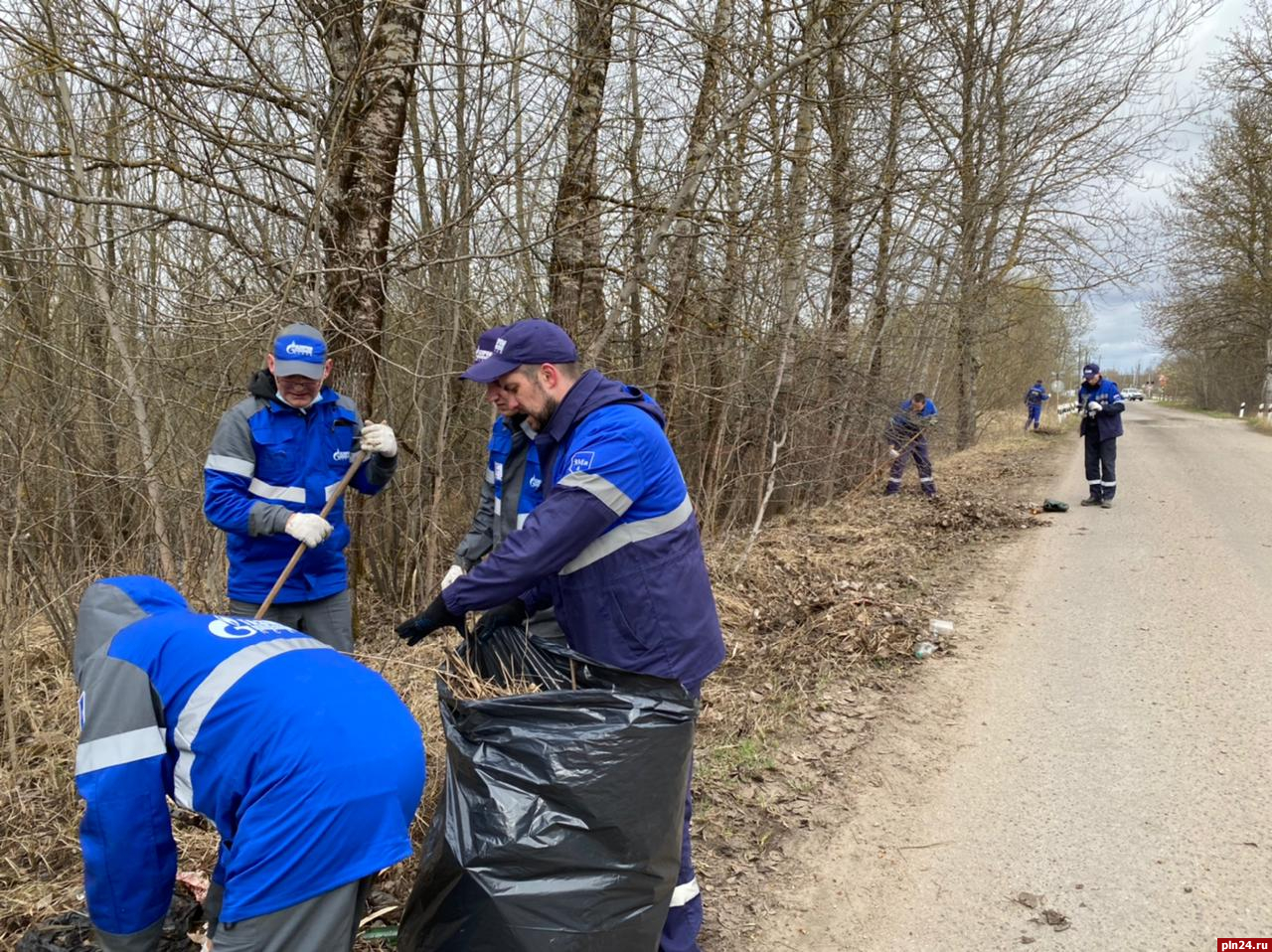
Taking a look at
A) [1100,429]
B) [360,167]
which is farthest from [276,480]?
[1100,429]

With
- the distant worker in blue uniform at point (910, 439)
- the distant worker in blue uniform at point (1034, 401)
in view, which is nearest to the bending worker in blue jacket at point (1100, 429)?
the distant worker in blue uniform at point (910, 439)

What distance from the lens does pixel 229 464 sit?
10.4 feet

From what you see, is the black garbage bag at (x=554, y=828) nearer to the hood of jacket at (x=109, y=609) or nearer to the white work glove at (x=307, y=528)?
the hood of jacket at (x=109, y=609)

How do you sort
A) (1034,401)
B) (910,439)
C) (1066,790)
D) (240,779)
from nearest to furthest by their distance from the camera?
(240,779) → (1066,790) → (910,439) → (1034,401)

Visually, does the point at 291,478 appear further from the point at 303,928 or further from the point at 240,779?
the point at 303,928

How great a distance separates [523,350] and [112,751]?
1366 mm

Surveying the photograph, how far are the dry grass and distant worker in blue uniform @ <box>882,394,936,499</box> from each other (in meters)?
1.16

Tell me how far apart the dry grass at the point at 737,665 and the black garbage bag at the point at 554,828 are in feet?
1.62

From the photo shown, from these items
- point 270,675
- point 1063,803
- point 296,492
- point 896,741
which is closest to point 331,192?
point 296,492

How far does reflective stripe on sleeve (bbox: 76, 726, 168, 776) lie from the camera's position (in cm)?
161

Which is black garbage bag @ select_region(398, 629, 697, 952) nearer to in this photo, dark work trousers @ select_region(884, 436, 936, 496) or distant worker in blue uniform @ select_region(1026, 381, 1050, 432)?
dark work trousers @ select_region(884, 436, 936, 496)

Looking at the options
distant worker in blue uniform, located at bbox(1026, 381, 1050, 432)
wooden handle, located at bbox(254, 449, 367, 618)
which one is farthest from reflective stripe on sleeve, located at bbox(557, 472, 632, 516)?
distant worker in blue uniform, located at bbox(1026, 381, 1050, 432)

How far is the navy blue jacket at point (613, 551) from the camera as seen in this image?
207 centimetres

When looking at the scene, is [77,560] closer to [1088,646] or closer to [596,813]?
[596,813]
